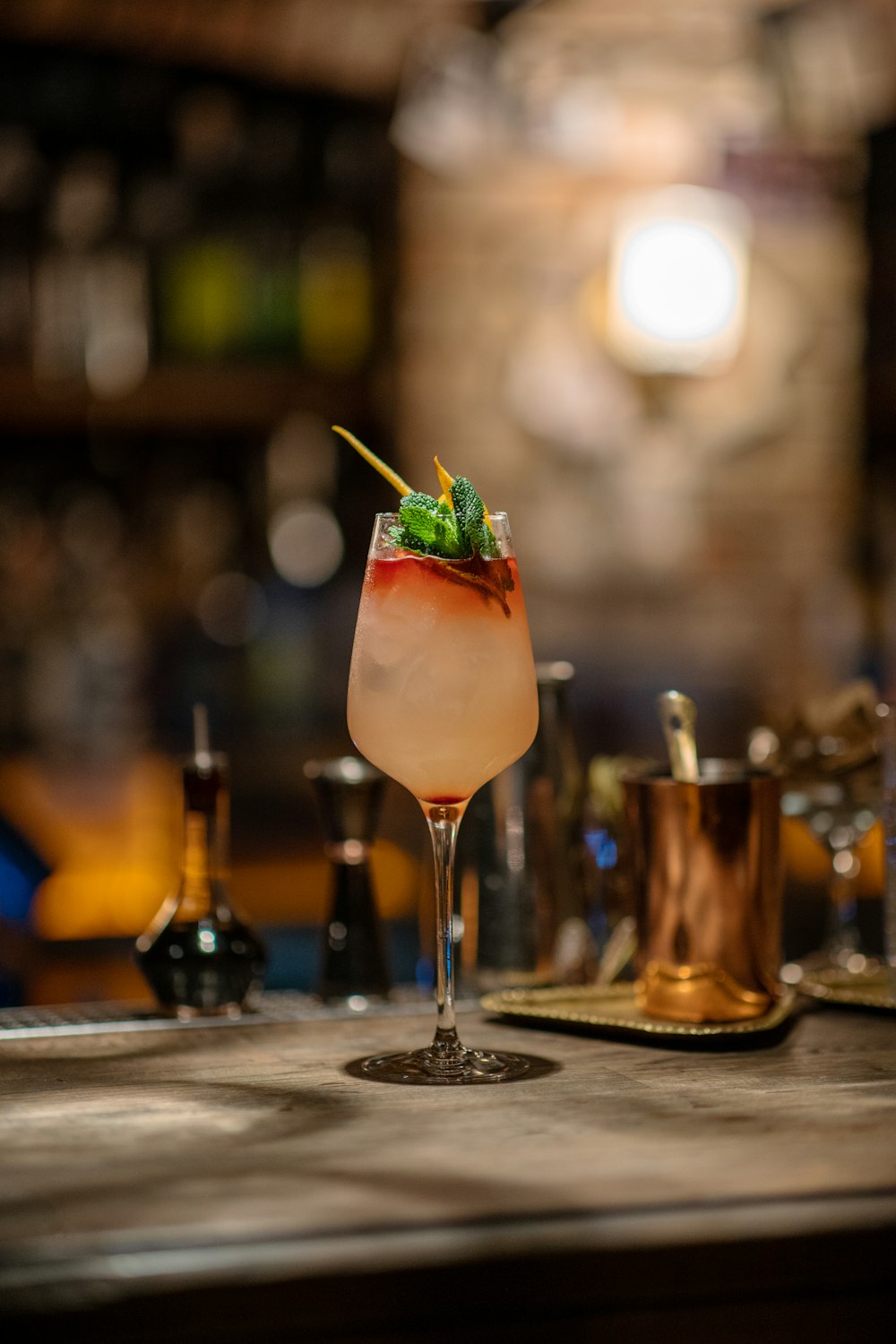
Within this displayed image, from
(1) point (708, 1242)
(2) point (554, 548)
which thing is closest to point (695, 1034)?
(1) point (708, 1242)

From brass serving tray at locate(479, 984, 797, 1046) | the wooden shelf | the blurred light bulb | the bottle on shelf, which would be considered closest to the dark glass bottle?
the bottle on shelf

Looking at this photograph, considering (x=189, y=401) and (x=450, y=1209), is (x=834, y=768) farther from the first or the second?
(x=189, y=401)

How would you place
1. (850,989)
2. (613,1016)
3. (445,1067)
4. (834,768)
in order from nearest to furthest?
(445,1067) < (613,1016) < (850,989) < (834,768)

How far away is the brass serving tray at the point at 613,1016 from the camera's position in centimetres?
101

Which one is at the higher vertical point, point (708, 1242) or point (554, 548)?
point (554, 548)

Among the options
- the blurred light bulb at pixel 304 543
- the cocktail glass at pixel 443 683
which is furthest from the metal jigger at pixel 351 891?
the blurred light bulb at pixel 304 543

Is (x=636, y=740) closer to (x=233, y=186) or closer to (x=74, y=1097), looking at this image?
(x=233, y=186)

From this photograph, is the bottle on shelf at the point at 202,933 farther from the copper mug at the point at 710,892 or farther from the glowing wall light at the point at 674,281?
the glowing wall light at the point at 674,281

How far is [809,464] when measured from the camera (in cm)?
376

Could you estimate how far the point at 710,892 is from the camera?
104 cm

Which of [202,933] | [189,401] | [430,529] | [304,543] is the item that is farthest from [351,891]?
[304,543]

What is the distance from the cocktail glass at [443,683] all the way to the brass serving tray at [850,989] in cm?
25

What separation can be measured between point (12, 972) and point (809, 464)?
2.29 m

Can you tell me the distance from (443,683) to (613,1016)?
0.85ft
